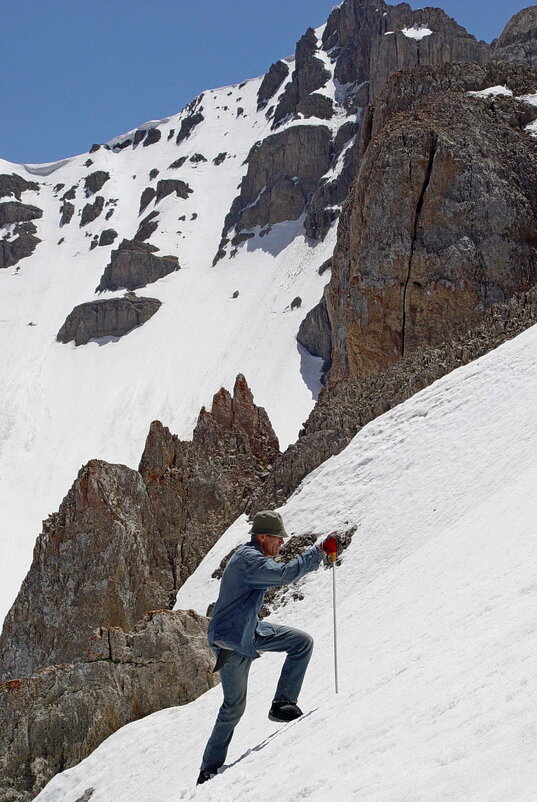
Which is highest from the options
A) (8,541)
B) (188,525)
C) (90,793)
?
(8,541)

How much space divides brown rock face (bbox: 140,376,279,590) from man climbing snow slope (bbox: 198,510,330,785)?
52.8ft

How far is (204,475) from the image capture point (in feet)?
88.7

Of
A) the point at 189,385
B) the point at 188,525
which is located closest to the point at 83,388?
the point at 189,385

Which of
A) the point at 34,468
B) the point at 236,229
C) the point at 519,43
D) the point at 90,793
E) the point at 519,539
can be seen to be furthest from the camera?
the point at 236,229

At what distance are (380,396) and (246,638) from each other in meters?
15.5

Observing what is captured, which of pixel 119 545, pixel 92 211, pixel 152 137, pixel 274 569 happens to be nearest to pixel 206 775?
pixel 274 569

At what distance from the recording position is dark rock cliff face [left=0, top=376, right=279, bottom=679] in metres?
21.6

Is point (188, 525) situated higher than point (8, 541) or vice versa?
point (8, 541)

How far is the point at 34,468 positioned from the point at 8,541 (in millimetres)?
16934

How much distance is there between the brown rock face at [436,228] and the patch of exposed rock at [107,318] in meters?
80.9

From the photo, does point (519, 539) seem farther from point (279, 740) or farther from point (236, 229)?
point (236, 229)

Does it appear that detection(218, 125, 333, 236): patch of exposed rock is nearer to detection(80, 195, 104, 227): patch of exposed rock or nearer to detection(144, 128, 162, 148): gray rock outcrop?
detection(80, 195, 104, 227): patch of exposed rock

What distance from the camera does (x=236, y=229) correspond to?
121 meters

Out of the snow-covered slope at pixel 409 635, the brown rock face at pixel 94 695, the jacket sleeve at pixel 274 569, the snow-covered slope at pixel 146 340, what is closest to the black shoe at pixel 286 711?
the snow-covered slope at pixel 409 635
